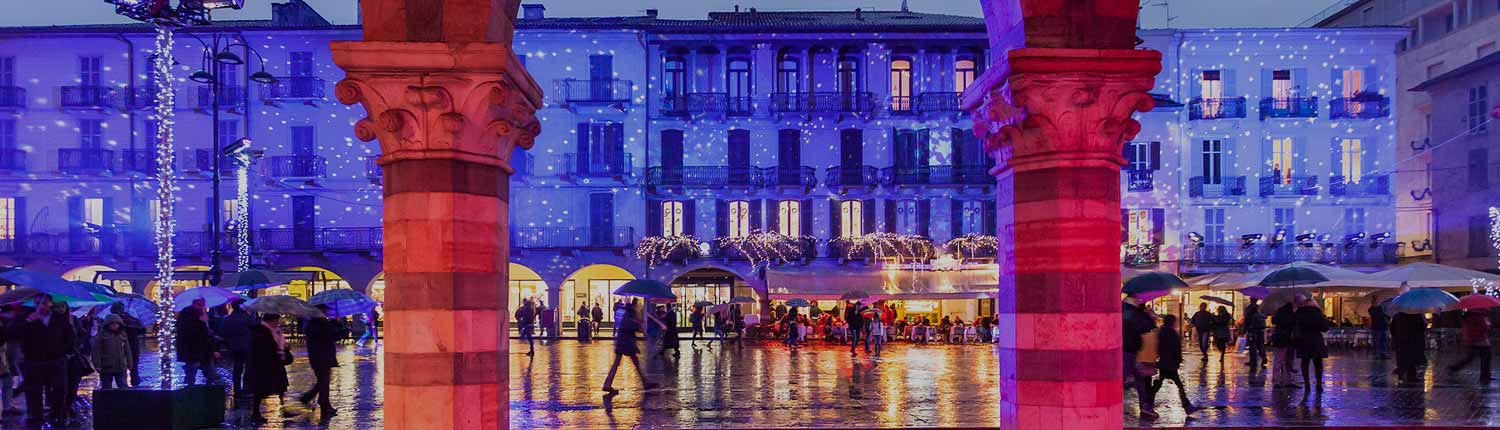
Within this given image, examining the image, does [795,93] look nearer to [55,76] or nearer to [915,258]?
[915,258]

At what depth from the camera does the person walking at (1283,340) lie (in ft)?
52.7

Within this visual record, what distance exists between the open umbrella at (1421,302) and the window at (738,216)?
20.2 meters

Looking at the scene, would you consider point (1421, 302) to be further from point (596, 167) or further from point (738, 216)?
point (596, 167)

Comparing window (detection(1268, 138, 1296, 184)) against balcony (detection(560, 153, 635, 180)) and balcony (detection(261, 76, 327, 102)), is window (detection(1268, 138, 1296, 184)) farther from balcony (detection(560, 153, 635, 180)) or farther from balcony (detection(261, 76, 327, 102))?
balcony (detection(261, 76, 327, 102))

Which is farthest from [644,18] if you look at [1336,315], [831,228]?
[1336,315]

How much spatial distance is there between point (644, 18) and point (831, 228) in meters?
12.1

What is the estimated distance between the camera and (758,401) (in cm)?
1441

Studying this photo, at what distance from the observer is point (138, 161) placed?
35625 millimetres

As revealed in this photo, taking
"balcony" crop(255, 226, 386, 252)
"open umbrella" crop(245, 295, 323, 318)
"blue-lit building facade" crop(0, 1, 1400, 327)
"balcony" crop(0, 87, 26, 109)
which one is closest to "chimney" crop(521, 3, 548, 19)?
"blue-lit building facade" crop(0, 1, 1400, 327)

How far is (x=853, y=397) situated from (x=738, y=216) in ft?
70.8

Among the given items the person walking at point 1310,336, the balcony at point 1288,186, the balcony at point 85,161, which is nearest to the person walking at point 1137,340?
the person walking at point 1310,336

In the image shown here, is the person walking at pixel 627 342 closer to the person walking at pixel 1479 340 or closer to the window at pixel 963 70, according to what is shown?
the person walking at pixel 1479 340

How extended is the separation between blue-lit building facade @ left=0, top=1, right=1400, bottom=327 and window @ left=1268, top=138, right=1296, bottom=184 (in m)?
0.09

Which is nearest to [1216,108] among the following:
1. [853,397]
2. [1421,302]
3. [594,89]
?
[1421,302]
